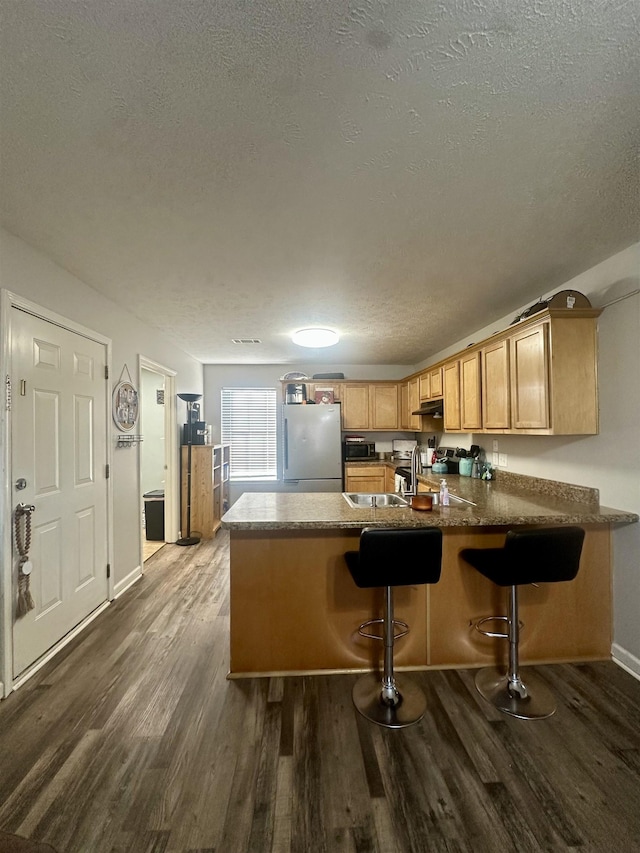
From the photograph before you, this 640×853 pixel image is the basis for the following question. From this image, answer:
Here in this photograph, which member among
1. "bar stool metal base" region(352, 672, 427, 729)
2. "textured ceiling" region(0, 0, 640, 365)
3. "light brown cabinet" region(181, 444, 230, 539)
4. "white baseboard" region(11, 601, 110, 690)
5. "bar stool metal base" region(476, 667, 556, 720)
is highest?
"textured ceiling" region(0, 0, 640, 365)

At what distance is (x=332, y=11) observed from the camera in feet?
2.77

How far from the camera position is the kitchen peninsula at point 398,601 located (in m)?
2.01

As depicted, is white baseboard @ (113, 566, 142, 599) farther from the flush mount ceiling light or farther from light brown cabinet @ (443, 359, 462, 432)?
light brown cabinet @ (443, 359, 462, 432)

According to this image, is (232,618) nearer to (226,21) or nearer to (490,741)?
(490,741)

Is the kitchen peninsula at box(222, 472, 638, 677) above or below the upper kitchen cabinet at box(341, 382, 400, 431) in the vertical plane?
below

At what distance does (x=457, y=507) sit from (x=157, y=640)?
2190 mm

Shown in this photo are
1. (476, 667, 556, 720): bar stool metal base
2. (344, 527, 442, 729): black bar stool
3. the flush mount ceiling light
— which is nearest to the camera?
(344, 527, 442, 729): black bar stool

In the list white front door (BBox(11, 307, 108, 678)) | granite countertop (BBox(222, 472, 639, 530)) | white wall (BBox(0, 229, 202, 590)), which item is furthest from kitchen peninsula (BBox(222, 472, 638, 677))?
white wall (BBox(0, 229, 202, 590))

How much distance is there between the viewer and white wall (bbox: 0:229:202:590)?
6.27 ft

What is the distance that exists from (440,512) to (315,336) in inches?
80.2

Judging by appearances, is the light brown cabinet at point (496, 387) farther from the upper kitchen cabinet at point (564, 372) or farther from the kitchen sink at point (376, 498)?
the kitchen sink at point (376, 498)

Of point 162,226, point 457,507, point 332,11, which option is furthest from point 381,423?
point 332,11

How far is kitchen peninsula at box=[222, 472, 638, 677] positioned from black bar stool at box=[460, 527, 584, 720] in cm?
22

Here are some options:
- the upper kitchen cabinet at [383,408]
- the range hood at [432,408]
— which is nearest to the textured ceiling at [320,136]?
the range hood at [432,408]
